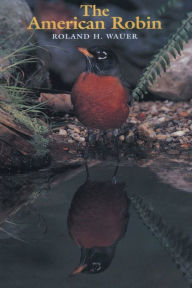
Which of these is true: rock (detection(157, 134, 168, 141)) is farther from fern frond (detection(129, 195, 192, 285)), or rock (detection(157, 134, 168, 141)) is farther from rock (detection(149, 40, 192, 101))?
fern frond (detection(129, 195, 192, 285))

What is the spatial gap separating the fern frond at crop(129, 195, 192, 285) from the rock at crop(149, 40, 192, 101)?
1729 millimetres

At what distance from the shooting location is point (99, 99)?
272 centimetres

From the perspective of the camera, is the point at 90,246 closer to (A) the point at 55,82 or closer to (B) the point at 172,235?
(B) the point at 172,235

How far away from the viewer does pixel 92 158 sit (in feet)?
9.48

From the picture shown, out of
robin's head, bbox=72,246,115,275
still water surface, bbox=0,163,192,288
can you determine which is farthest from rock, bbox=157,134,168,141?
robin's head, bbox=72,246,115,275

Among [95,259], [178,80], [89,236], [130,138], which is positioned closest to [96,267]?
[95,259]

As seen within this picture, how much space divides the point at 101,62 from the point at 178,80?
1183 millimetres

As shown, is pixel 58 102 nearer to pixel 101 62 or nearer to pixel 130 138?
pixel 130 138

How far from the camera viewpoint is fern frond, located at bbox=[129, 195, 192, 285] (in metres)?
1.73

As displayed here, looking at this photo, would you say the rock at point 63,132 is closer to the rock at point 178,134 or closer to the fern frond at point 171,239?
the rock at point 178,134

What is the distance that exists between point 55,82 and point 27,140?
1.31m

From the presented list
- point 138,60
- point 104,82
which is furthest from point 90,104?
point 138,60

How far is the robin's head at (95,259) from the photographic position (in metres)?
1.69

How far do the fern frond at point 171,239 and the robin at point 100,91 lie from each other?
71 cm
